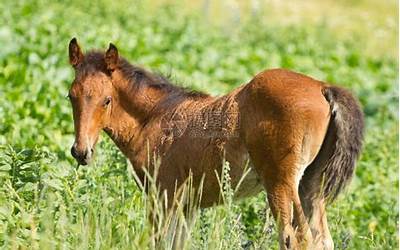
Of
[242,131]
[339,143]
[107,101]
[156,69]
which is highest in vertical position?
[156,69]

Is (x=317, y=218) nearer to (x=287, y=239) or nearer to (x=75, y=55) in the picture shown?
(x=287, y=239)

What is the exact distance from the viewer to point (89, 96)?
23.2 feet

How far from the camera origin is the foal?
6.55 metres

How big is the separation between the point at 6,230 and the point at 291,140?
195cm

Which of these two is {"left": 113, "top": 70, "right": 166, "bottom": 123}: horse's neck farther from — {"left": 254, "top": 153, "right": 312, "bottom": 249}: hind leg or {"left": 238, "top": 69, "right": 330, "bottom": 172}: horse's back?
{"left": 254, "top": 153, "right": 312, "bottom": 249}: hind leg

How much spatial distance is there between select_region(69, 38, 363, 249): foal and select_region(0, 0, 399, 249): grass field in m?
0.24

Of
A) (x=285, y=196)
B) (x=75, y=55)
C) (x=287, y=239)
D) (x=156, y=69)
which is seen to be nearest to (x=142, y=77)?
(x=75, y=55)

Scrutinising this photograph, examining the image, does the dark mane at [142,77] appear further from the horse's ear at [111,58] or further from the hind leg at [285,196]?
the hind leg at [285,196]

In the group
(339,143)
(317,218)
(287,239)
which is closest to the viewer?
(287,239)

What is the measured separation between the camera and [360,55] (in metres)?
17.9

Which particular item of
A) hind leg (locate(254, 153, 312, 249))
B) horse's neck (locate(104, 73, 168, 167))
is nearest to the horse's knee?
hind leg (locate(254, 153, 312, 249))

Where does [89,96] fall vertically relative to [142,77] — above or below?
below

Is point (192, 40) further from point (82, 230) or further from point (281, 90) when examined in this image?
point (82, 230)

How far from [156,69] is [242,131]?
200 centimetres
